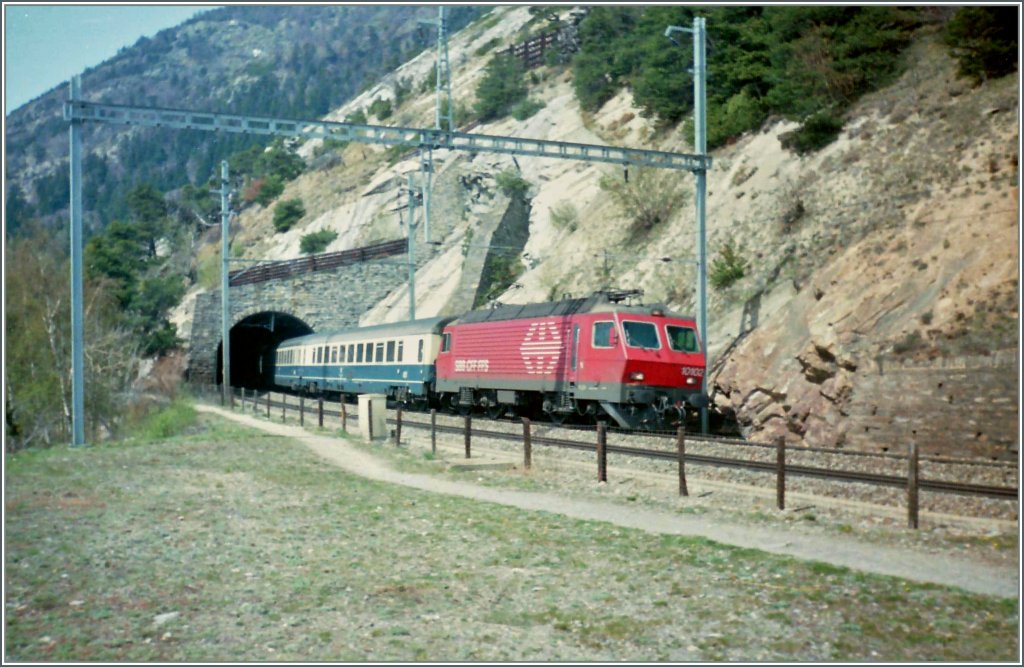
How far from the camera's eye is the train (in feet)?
70.4

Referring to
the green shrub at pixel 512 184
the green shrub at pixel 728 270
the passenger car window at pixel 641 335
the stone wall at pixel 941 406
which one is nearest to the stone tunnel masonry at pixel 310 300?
the green shrub at pixel 512 184

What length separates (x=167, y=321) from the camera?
55281 mm

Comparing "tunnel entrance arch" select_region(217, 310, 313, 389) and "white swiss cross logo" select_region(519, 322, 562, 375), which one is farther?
"tunnel entrance arch" select_region(217, 310, 313, 389)

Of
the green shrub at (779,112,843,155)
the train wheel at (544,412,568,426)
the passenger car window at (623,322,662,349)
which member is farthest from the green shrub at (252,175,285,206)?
the passenger car window at (623,322,662,349)

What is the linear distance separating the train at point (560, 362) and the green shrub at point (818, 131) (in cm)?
1090

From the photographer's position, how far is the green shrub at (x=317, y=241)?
70356 millimetres

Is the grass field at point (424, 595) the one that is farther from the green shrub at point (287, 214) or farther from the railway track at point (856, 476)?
the green shrub at point (287, 214)

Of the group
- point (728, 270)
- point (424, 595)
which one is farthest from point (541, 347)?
point (424, 595)

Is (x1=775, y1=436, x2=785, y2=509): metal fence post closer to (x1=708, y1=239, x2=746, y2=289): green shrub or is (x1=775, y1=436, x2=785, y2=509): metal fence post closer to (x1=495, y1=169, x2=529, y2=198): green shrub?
(x1=708, y1=239, x2=746, y2=289): green shrub

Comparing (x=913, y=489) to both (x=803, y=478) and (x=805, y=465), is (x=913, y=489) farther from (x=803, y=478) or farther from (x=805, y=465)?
(x=805, y=465)

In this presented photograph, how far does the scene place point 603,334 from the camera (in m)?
21.8

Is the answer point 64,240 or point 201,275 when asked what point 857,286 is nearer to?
point 64,240

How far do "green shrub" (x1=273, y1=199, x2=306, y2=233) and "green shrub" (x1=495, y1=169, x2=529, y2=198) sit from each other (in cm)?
2955

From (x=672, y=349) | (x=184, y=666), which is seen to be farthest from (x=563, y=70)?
(x=184, y=666)
